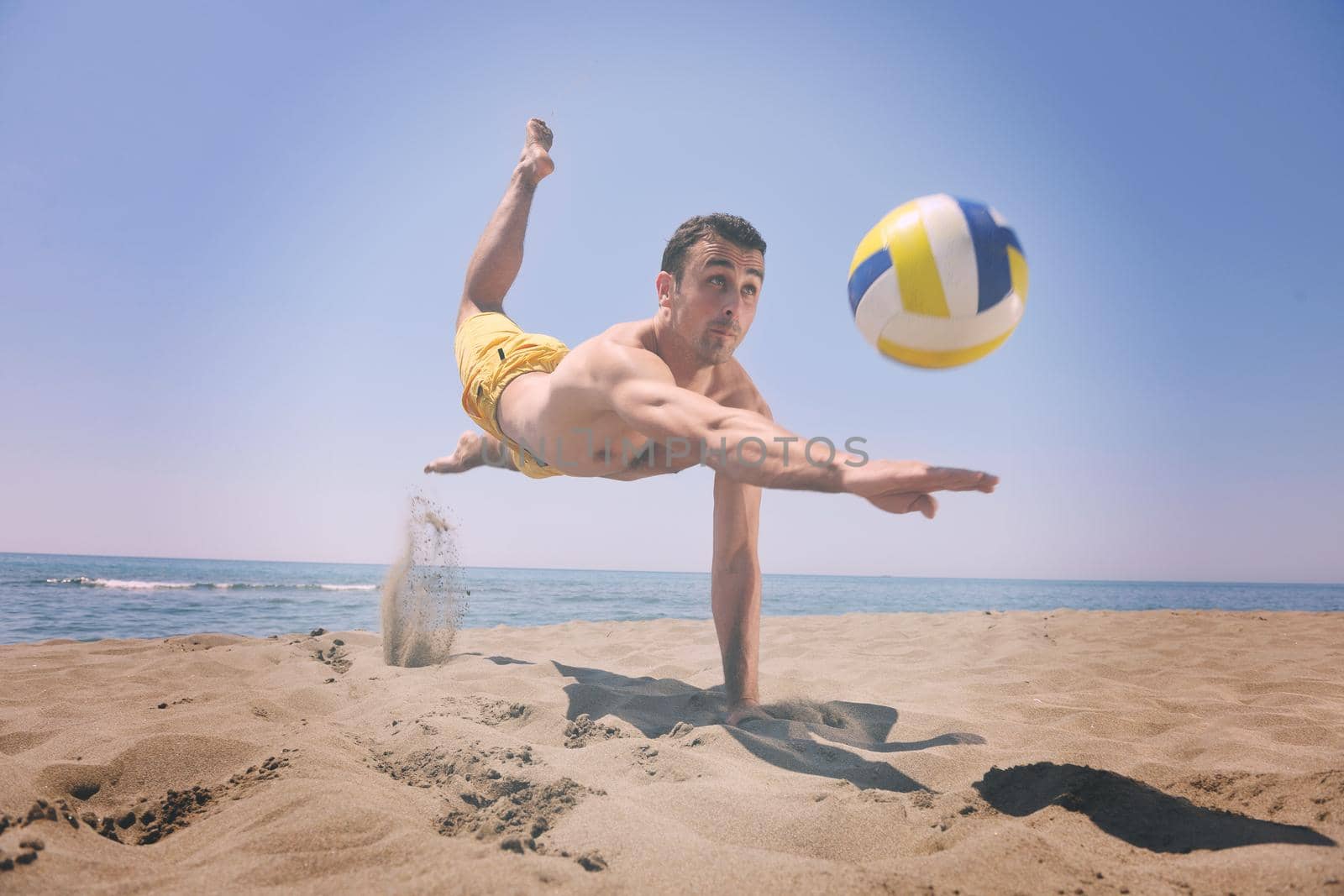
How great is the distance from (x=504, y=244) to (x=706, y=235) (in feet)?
5.60

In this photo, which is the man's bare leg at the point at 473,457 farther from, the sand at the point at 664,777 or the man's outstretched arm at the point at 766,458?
the man's outstretched arm at the point at 766,458

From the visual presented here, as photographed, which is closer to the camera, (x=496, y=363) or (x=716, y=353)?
(x=716, y=353)

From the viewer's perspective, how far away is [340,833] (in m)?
1.77

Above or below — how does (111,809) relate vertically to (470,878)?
below

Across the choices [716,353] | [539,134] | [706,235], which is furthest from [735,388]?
[539,134]

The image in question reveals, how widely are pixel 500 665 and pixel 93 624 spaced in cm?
740

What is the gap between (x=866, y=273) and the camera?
2.79 metres

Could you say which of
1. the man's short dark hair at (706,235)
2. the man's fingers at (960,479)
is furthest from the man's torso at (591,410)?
the man's fingers at (960,479)

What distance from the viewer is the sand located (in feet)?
5.27

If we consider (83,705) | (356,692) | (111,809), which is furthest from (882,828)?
(83,705)

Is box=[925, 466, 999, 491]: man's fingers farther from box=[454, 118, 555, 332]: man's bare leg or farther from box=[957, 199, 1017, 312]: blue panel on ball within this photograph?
box=[454, 118, 555, 332]: man's bare leg

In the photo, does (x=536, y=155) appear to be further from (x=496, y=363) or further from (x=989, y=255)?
(x=989, y=255)

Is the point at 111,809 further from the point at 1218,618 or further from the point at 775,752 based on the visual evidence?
the point at 1218,618

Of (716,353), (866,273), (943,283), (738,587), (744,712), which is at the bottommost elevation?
(744,712)
